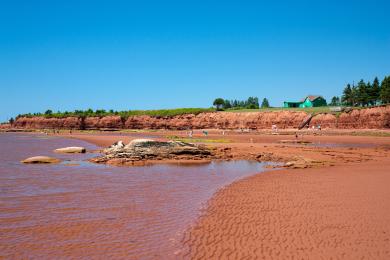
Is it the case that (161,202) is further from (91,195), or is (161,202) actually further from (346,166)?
(346,166)

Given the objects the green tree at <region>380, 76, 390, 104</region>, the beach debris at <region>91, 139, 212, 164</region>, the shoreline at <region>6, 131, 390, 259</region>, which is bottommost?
the shoreline at <region>6, 131, 390, 259</region>

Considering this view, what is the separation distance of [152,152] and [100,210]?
12.7m

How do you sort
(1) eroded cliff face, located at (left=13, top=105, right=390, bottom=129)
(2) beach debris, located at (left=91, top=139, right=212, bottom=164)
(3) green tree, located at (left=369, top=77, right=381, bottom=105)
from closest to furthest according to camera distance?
(2) beach debris, located at (left=91, top=139, right=212, bottom=164)
(1) eroded cliff face, located at (left=13, top=105, right=390, bottom=129)
(3) green tree, located at (left=369, top=77, right=381, bottom=105)

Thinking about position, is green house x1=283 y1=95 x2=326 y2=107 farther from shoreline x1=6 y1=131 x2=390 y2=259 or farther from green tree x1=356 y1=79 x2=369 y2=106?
shoreline x1=6 y1=131 x2=390 y2=259

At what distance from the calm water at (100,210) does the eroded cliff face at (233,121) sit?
51.3 metres

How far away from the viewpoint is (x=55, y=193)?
11422 millimetres

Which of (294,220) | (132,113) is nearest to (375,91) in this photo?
(132,113)

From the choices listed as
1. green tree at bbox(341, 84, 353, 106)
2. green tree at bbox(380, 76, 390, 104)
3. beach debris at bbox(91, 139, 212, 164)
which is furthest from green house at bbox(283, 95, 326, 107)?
beach debris at bbox(91, 139, 212, 164)

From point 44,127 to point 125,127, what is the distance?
43670 millimetres

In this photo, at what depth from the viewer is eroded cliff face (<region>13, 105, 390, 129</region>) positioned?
197 ft

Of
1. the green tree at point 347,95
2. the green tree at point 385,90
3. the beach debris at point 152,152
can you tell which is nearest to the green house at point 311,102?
the green tree at point 347,95

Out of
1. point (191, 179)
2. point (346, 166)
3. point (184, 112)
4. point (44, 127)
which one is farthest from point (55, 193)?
point (44, 127)

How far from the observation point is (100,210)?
9234mm

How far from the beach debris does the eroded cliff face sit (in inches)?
1813
